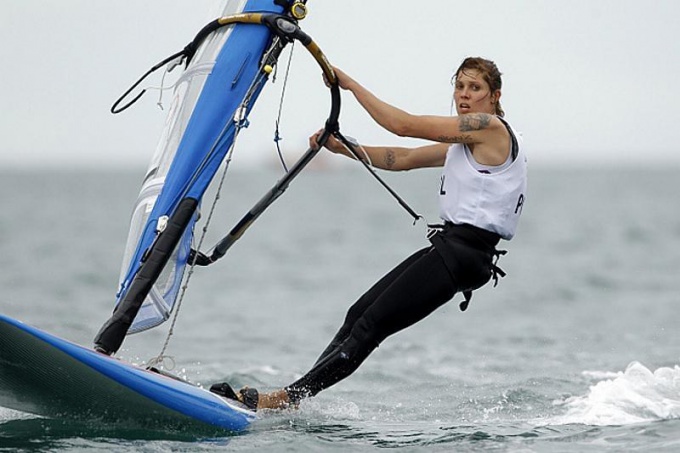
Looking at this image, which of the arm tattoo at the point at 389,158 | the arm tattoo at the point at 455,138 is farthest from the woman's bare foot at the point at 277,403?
the arm tattoo at the point at 455,138

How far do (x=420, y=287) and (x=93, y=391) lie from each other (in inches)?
67.4

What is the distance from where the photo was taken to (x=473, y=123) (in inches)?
233

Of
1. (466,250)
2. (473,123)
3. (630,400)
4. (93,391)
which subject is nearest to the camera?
(93,391)

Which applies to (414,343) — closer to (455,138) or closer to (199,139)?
(199,139)

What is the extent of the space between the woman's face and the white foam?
5.96 feet

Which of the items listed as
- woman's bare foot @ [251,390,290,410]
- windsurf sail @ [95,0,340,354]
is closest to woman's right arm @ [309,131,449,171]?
windsurf sail @ [95,0,340,354]

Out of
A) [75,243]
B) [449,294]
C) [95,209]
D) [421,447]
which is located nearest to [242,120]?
[449,294]

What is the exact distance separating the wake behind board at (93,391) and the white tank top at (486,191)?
5.09ft

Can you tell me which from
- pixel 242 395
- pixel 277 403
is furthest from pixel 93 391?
pixel 277 403

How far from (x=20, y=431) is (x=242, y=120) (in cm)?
199

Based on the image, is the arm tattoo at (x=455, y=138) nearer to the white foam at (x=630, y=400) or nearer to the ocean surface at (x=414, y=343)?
the ocean surface at (x=414, y=343)

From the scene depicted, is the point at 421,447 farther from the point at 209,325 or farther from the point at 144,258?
the point at 209,325

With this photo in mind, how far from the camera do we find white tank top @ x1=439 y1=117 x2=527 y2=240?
5973 millimetres

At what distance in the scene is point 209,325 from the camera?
43.2ft
